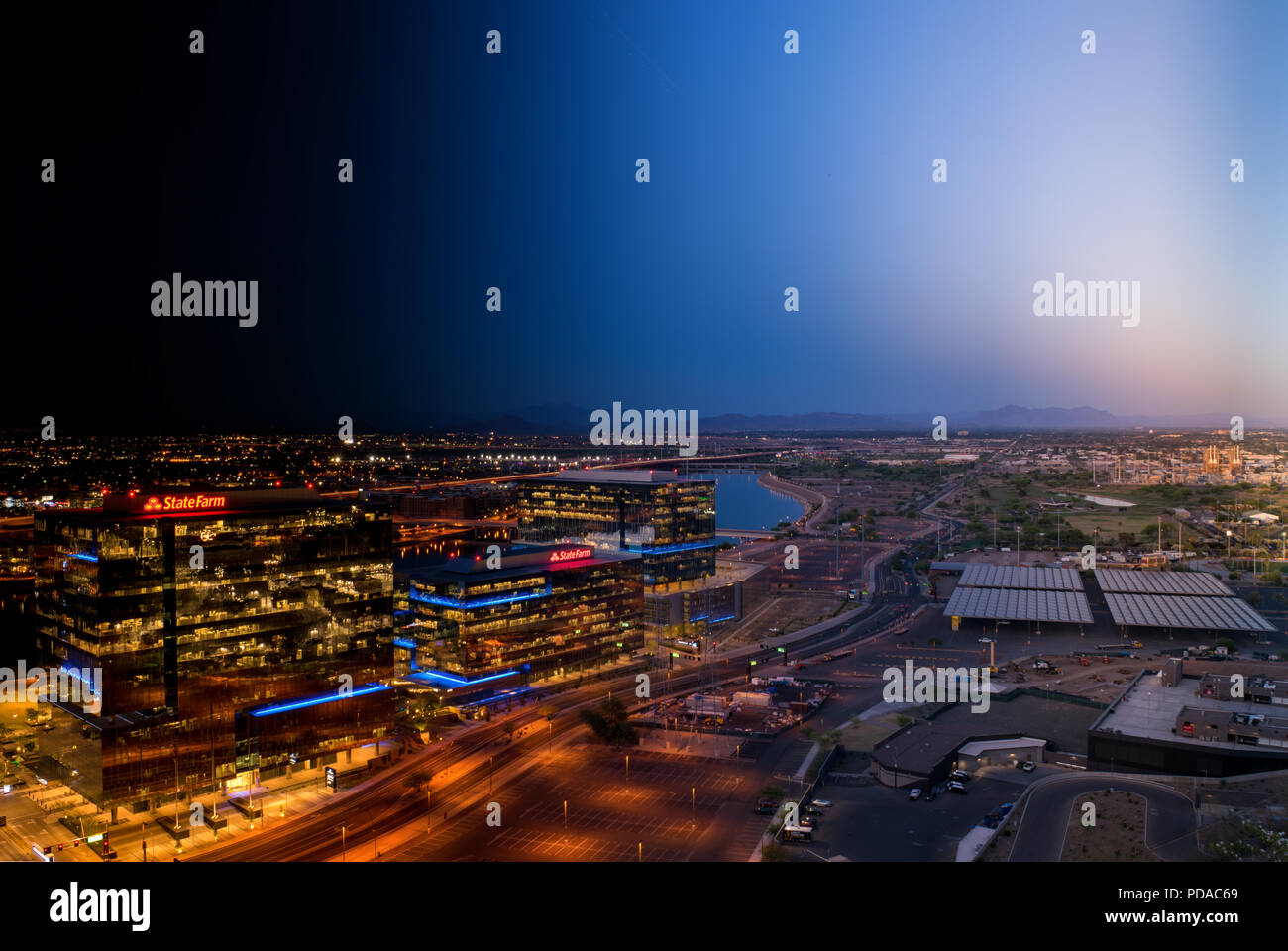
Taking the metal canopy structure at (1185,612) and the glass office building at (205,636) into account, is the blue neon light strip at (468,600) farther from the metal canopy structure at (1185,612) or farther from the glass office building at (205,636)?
the metal canopy structure at (1185,612)

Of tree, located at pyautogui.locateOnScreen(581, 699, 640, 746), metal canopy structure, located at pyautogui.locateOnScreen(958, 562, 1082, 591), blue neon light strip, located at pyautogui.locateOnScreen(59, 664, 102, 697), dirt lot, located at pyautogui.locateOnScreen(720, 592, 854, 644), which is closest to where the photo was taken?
blue neon light strip, located at pyautogui.locateOnScreen(59, 664, 102, 697)

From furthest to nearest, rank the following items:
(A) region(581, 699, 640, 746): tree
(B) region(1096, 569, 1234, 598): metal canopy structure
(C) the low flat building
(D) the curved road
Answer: (B) region(1096, 569, 1234, 598): metal canopy structure < (A) region(581, 699, 640, 746): tree < (C) the low flat building < (D) the curved road

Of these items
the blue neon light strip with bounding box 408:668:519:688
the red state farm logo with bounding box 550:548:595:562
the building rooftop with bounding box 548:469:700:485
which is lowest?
the blue neon light strip with bounding box 408:668:519:688

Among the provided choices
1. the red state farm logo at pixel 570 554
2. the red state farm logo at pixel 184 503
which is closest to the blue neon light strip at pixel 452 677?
the red state farm logo at pixel 570 554

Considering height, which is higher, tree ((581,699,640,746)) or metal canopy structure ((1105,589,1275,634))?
metal canopy structure ((1105,589,1275,634))

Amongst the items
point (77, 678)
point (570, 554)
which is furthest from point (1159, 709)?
point (77, 678)

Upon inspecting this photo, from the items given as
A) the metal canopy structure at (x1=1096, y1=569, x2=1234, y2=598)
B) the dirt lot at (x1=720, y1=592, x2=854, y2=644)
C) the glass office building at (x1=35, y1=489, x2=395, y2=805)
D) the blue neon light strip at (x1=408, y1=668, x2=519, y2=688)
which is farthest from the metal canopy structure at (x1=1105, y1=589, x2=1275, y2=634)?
the glass office building at (x1=35, y1=489, x2=395, y2=805)

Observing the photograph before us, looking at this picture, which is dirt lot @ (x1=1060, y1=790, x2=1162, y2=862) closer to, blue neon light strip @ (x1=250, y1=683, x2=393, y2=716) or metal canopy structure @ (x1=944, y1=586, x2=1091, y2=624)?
blue neon light strip @ (x1=250, y1=683, x2=393, y2=716)

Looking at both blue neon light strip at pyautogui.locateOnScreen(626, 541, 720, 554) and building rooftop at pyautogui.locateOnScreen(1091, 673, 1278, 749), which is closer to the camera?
building rooftop at pyautogui.locateOnScreen(1091, 673, 1278, 749)
